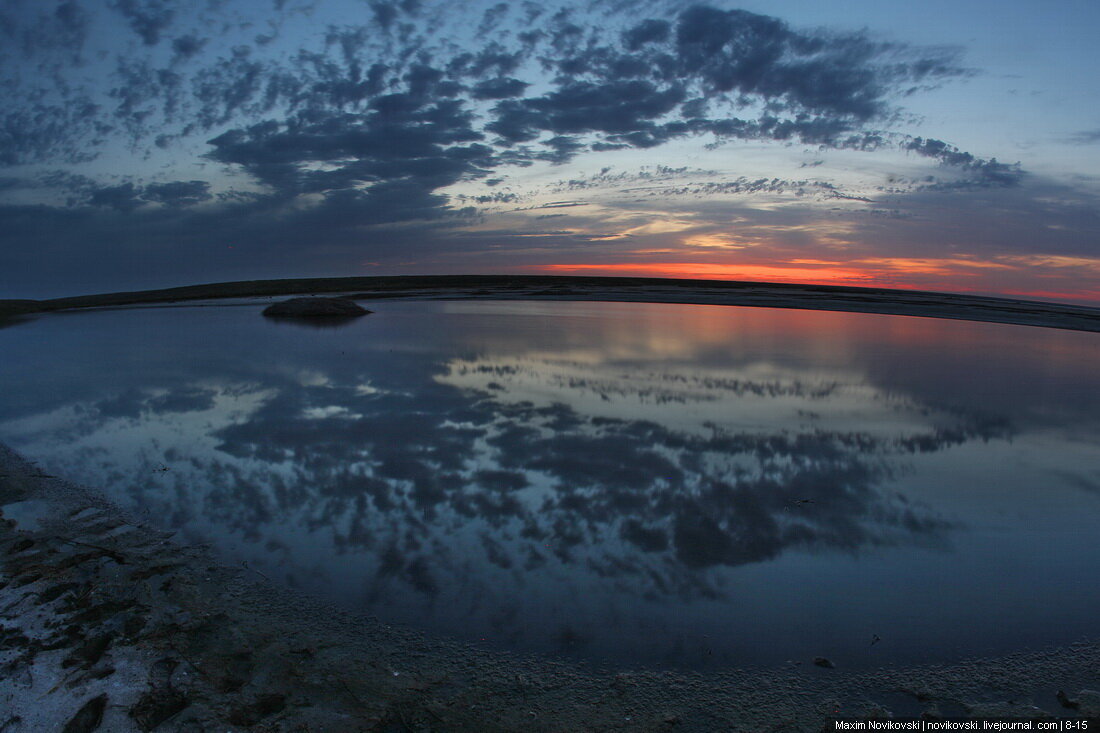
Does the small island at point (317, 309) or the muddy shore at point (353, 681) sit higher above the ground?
the small island at point (317, 309)

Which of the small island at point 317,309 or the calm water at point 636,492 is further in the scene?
the small island at point 317,309

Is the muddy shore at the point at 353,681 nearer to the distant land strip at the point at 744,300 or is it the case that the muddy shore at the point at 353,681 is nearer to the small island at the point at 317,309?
the small island at the point at 317,309

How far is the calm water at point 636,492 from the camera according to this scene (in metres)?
3.63

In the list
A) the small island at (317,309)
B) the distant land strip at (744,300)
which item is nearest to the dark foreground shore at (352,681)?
the small island at (317,309)

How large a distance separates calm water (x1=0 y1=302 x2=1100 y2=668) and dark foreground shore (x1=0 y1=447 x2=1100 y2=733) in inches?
7.6

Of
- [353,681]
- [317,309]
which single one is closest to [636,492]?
[353,681]

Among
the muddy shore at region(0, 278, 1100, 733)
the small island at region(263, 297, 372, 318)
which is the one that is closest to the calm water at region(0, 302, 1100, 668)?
the muddy shore at region(0, 278, 1100, 733)

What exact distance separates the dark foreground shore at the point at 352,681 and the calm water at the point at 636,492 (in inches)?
7.6

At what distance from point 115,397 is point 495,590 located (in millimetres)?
9596

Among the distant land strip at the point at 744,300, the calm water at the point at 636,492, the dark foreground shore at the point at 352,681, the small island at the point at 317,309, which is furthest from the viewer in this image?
the distant land strip at the point at 744,300

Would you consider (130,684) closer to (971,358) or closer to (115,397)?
(115,397)

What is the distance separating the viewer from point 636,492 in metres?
5.60

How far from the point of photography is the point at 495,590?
390cm

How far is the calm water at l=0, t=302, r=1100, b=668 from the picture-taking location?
3629 millimetres
